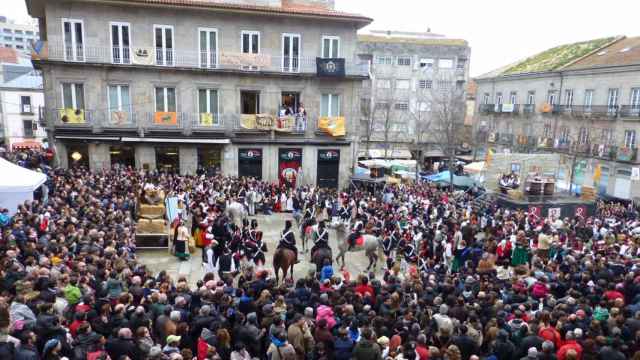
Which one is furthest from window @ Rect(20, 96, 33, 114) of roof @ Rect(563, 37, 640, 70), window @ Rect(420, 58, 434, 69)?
roof @ Rect(563, 37, 640, 70)

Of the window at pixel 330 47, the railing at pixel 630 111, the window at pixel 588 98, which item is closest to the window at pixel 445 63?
the window at pixel 588 98

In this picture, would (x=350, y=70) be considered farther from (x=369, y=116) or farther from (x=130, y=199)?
(x=369, y=116)

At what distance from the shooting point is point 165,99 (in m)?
28.3

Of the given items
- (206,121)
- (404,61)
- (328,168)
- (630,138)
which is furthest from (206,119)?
(404,61)

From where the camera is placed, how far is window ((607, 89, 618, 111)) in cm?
3582

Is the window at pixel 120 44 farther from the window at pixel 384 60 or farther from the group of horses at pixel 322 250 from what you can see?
the window at pixel 384 60

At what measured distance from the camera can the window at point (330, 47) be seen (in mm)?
30156

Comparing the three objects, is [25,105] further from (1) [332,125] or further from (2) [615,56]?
(2) [615,56]

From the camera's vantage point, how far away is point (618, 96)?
35.6m

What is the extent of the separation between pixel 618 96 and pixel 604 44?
31.1ft

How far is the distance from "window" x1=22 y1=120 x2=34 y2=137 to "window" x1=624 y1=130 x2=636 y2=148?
197ft

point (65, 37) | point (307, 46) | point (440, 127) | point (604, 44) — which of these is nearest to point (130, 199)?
point (65, 37)

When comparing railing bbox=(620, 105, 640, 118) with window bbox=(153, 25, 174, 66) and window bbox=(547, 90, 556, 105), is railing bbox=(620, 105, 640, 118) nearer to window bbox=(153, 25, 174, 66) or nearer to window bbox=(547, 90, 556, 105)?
window bbox=(547, 90, 556, 105)

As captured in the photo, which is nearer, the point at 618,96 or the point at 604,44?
the point at 618,96
